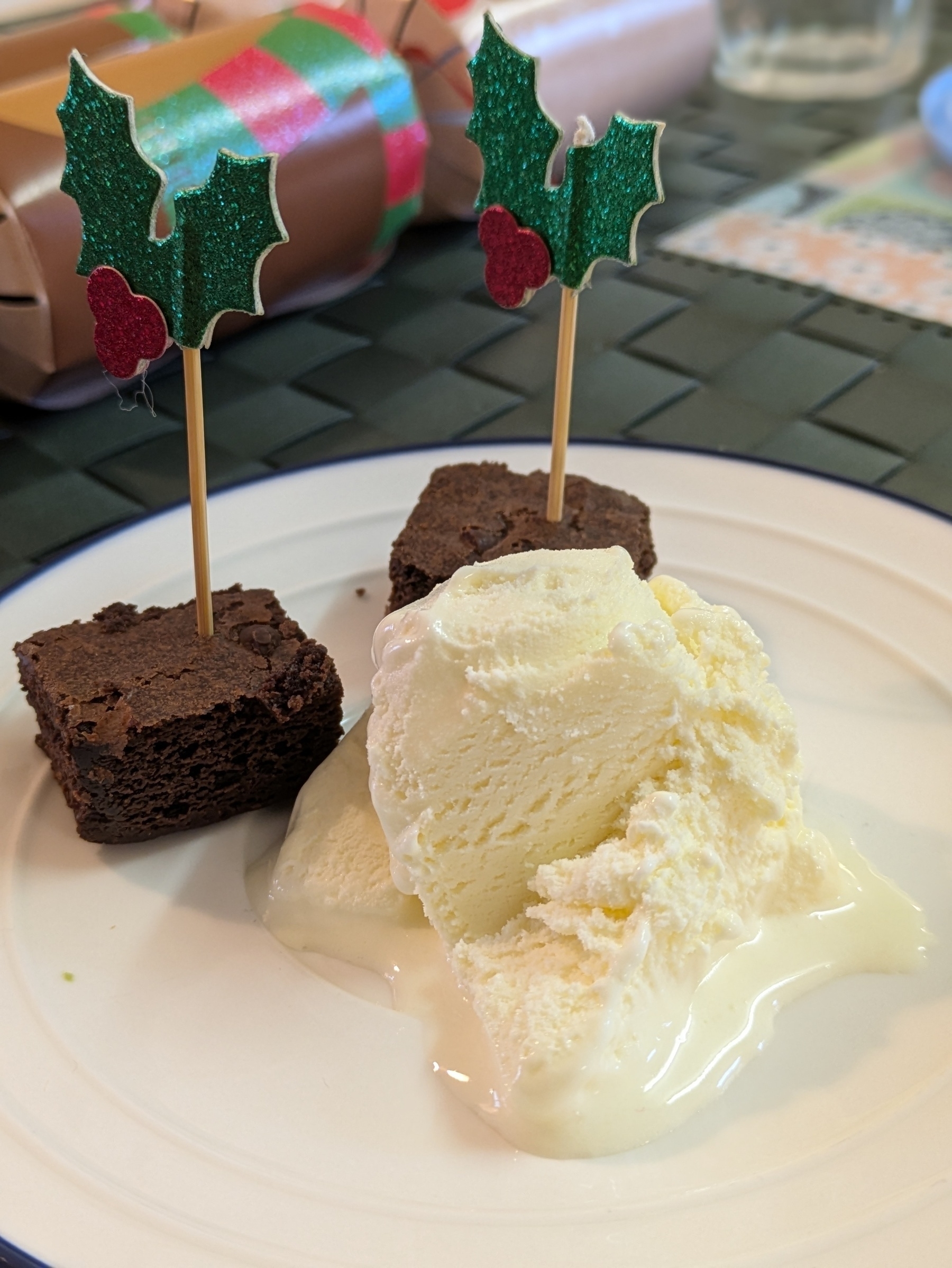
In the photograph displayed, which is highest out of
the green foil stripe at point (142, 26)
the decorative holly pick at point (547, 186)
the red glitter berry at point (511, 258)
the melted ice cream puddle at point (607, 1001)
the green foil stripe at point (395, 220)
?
the decorative holly pick at point (547, 186)

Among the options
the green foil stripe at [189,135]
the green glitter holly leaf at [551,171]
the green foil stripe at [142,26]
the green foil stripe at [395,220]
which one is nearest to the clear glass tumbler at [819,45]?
the green foil stripe at [395,220]

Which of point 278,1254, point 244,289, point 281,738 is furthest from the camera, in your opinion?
point 281,738

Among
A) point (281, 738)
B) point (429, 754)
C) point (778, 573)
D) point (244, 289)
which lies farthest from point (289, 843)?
point (778, 573)

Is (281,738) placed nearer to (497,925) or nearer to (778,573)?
(497,925)

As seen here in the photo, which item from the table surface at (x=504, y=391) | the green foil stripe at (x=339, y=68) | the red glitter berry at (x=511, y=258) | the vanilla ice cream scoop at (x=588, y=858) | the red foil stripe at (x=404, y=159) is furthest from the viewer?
the red foil stripe at (x=404, y=159)

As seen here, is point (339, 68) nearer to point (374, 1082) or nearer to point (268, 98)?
point (268, 98)

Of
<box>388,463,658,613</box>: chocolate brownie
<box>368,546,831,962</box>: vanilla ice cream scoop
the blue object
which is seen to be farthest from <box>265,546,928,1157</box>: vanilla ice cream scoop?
the blue object

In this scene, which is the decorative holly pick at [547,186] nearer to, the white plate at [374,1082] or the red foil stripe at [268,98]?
the white plate at [374,1082]
